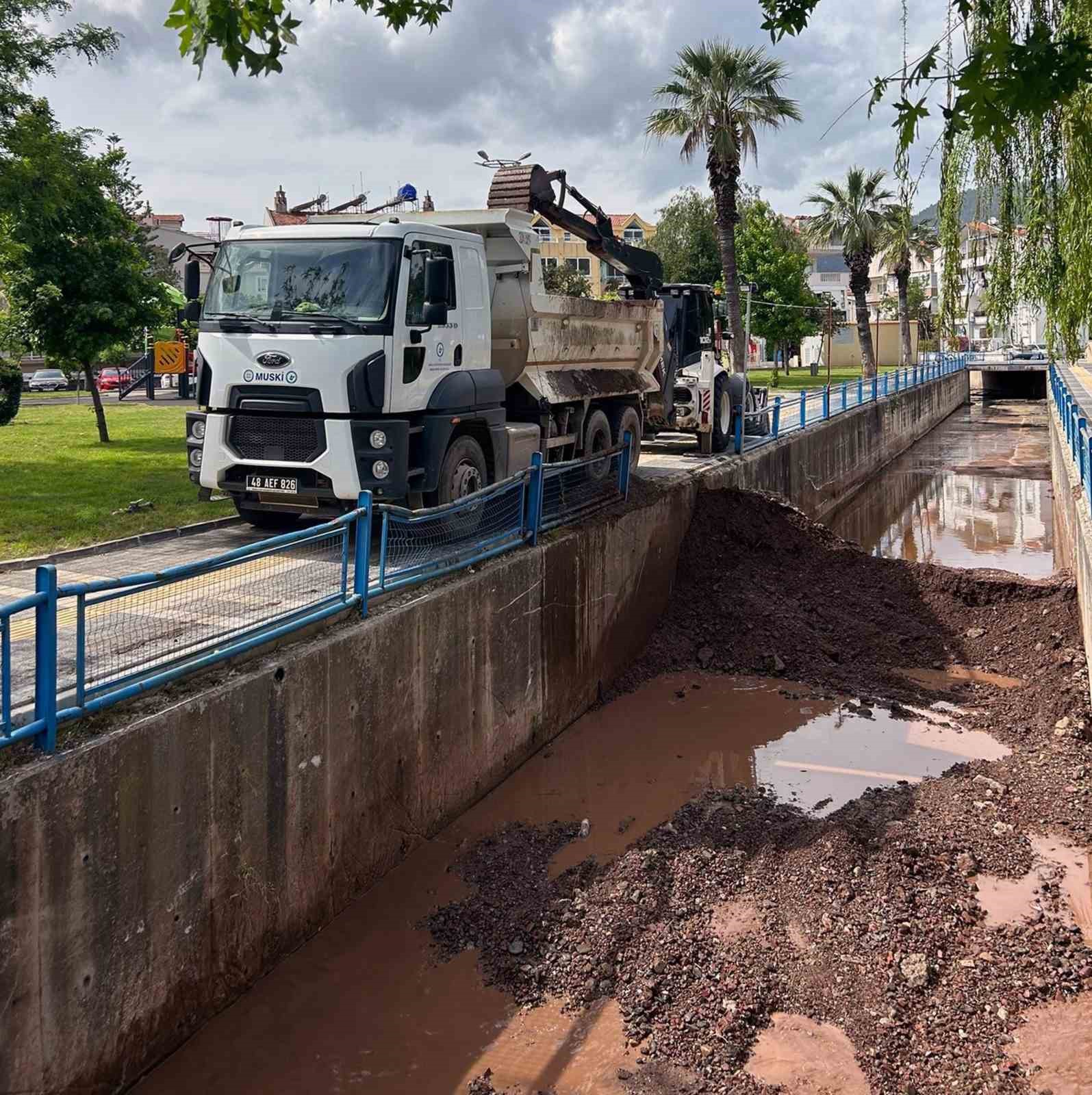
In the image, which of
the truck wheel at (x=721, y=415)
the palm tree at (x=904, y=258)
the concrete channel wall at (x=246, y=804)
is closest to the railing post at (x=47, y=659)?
the concrete channel wall at (x=246, y=804)

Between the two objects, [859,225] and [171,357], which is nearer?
[171,357]

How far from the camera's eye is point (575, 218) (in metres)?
14.3

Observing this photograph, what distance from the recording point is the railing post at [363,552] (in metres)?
7.45

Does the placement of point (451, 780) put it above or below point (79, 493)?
below

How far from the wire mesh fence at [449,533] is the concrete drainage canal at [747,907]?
1954mm

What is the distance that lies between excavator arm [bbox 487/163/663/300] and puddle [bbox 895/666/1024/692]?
680cm

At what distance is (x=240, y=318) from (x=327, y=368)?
986 millimetres

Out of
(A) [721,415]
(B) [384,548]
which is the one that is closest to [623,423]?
(A) [721,415]

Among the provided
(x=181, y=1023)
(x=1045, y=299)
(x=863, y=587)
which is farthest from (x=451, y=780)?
(x=863, y=587)

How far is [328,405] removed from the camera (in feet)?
29.9

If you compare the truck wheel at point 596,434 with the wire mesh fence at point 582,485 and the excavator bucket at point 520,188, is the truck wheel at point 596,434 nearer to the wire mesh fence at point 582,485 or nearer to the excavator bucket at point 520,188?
the wire mesh fence at point 582,485

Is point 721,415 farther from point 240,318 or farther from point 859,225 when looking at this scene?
point 859,225

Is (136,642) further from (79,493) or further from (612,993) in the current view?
(79,493)

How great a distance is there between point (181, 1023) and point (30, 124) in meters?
11.9
